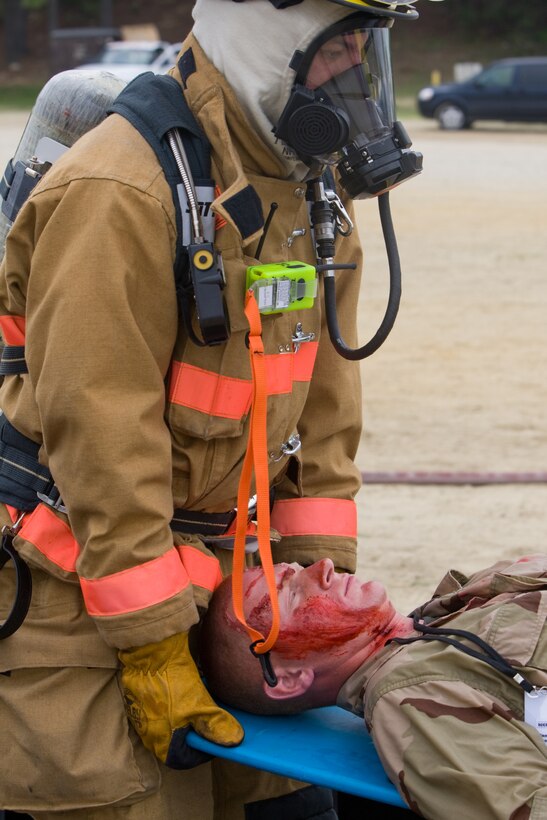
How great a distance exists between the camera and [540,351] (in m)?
8.86

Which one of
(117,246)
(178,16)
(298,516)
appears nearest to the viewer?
(117,246)

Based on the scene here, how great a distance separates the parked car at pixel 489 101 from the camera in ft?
82.3

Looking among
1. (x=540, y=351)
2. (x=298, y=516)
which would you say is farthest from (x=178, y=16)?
(x=298, y=516)

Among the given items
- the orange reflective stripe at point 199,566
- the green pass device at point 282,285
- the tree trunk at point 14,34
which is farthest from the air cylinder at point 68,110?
the tree trunk at point 14,34

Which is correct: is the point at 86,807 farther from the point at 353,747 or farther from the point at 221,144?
the point at 221,144

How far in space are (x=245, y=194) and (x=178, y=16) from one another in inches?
1758

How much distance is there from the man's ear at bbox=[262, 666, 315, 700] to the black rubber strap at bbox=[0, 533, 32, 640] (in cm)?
51

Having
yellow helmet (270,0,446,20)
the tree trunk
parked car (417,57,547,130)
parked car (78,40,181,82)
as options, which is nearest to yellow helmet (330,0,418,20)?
yellow helmet (270,0,446,20)

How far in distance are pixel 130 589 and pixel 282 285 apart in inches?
25.3

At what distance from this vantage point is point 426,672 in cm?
245

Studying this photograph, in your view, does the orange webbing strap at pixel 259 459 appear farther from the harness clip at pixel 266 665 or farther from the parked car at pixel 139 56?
the parked car at pixel 139 56

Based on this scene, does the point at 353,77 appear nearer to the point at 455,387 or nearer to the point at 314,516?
the point at 314,516

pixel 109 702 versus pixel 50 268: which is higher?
pixel 50 268

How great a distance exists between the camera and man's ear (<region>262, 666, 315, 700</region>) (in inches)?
104
